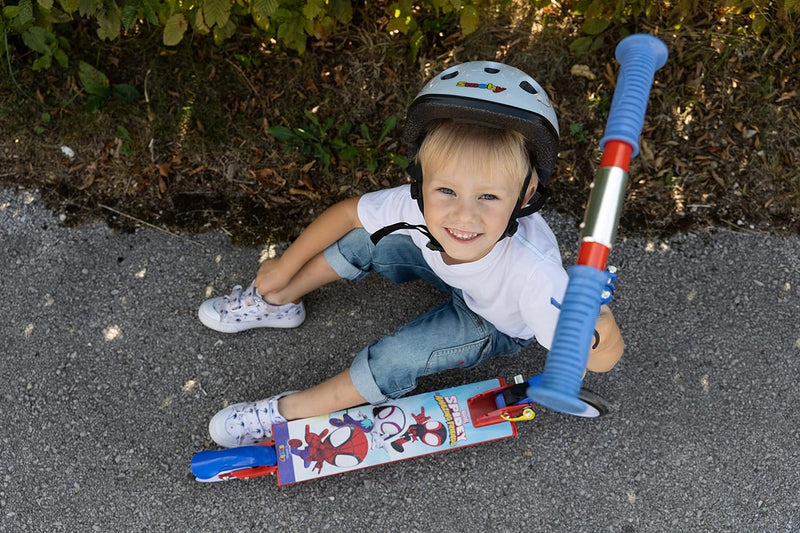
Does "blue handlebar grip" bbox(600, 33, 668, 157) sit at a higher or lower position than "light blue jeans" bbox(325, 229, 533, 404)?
higher

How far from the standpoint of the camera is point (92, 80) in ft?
10.8

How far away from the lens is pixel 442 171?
2117 mm

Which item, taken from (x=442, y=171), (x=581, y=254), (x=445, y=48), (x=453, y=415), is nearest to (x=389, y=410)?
(x=453, y=415)

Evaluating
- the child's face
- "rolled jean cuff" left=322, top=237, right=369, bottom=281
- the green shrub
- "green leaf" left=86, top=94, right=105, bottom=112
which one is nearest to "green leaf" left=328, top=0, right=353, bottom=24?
the green shrub

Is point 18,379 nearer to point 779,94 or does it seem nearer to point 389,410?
point 389,410

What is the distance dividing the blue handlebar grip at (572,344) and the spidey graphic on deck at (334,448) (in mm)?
1604

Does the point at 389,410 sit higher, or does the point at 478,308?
the point at 478,308

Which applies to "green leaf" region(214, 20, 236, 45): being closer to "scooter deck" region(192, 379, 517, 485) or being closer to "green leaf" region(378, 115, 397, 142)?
"green leaf" region(378, 115, 397, 142)

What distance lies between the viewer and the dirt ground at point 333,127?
3316mm

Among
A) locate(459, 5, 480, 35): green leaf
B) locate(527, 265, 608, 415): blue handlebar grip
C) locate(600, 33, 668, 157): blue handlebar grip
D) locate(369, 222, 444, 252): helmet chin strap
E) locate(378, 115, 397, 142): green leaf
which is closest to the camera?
locate(527, 265, 608, 415): blue handlebar grip

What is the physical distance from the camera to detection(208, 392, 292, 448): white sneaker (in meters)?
2.86

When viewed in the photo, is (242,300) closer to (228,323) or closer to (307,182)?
(228,323)

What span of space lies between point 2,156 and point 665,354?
349 centimetres

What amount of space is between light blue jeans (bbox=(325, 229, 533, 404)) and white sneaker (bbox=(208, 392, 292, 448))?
1.45ft
